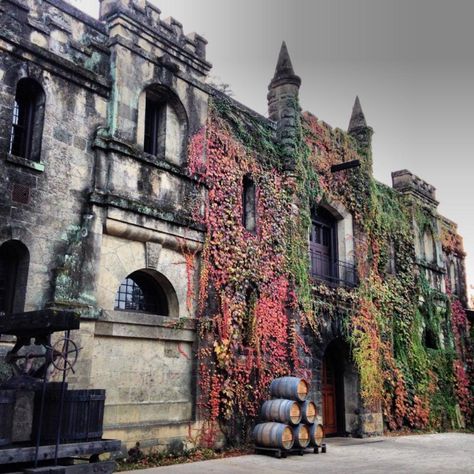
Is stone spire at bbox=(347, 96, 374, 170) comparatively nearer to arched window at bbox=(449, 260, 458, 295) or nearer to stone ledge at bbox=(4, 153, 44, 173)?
arched window at bbox=(449, 260, 458, 295)

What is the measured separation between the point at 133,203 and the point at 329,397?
28.5ft

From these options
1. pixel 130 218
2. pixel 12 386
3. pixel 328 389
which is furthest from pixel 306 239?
pixel 12 386

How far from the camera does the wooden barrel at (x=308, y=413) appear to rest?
471 inches

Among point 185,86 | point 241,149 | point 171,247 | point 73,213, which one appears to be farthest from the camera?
point 241,149

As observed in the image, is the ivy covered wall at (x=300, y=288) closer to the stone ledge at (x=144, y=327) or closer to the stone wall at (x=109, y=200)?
the stone ledge at (x=144, y=327)

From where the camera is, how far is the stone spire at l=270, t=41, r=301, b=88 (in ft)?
52.7

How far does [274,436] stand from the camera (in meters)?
11.5

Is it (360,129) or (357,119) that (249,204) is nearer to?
(360,129)

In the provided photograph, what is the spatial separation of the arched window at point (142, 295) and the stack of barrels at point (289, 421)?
2.97 m

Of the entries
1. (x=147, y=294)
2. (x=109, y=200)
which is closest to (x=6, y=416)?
(x=109, y=200)

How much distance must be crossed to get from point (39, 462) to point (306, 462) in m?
5.84

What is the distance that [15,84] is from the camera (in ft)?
30.9

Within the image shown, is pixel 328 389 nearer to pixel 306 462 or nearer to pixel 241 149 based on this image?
pixel 306 462

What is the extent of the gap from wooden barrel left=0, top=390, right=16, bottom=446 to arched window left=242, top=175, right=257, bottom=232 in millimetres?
8478
